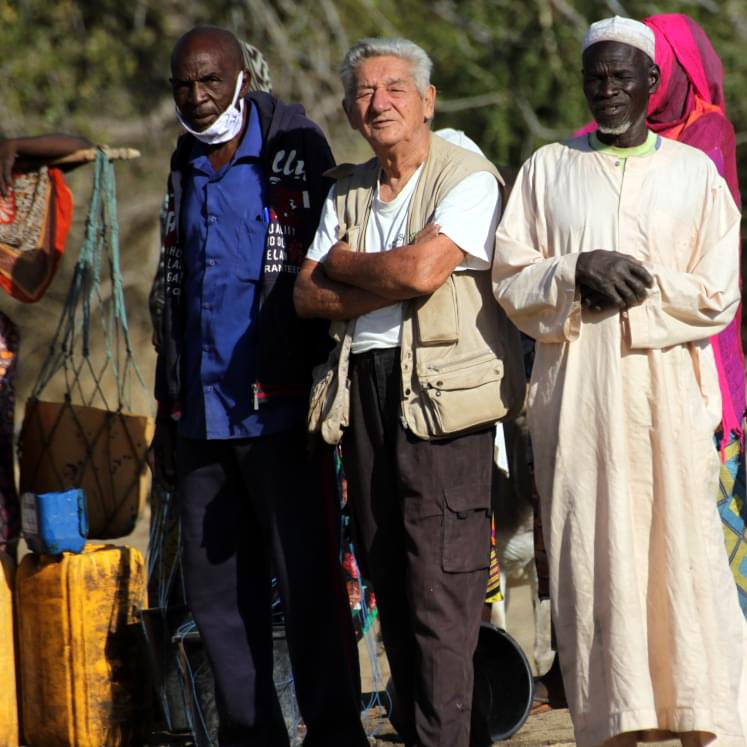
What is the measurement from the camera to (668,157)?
370cm

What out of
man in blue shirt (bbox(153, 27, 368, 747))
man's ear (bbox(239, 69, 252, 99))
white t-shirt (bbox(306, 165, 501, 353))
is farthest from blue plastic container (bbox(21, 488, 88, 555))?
man's ear (bbox(239, 69, 252, 99))

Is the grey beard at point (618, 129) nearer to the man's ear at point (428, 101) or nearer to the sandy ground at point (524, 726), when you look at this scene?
the man's ear at point (428, 101)

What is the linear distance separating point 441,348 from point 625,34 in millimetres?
937

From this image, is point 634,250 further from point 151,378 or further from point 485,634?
point 151,378

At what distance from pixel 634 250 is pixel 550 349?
0.34 m

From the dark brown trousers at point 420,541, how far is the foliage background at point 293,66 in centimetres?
664

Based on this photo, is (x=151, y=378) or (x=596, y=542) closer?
(x=596, y=542)

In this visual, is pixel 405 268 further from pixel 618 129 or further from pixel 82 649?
pixel 82 649

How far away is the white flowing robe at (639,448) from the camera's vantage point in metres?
3.54

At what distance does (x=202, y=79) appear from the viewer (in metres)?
4.04

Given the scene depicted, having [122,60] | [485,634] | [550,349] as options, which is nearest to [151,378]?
[122,60]

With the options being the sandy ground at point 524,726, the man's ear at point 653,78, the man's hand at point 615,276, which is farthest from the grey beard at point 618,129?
the sandy ground at point 524,726

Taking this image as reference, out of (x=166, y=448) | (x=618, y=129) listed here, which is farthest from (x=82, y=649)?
(x=618, y=129)

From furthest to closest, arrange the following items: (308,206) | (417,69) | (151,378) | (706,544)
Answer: (151,378), (308,206), (417,69), (706,544)
